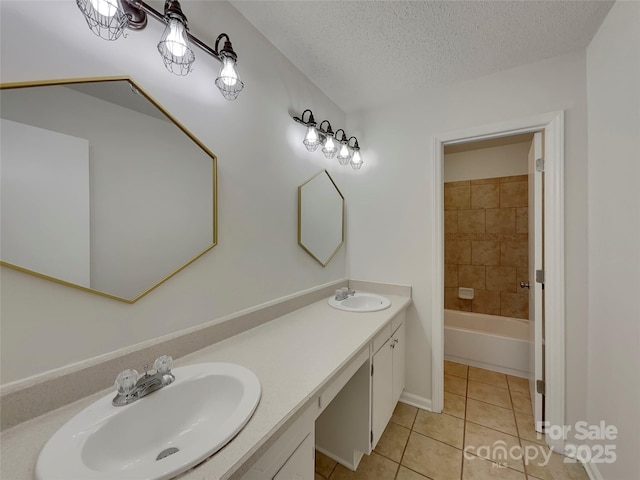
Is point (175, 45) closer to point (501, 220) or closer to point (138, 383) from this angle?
point (138, 383)

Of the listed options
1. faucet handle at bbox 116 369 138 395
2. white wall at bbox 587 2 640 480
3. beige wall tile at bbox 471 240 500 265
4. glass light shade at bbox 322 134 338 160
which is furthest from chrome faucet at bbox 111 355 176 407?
beige wall tile at bbox 471 240 500 265

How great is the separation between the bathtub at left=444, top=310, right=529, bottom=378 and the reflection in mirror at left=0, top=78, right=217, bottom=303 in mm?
2646

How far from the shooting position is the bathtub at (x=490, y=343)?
7.57 ft

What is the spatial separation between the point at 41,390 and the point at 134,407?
0.25 meters

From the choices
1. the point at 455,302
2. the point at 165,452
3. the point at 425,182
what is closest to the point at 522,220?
the point at 455,302

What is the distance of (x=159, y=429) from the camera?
74 centimetres

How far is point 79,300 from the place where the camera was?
2.50ft

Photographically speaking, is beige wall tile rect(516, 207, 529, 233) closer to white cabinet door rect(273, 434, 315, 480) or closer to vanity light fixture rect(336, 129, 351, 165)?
vanity light fixture rect(336, 129, 351, 165)

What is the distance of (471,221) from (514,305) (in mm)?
1038

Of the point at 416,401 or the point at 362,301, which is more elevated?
the point at 362,301

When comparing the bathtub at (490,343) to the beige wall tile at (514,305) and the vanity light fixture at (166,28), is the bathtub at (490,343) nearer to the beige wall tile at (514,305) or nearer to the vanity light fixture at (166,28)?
the beige wall tile at (514,305)

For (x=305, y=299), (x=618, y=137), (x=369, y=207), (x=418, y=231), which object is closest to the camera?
(x=618, y=137)

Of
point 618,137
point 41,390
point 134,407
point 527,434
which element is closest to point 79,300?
point 41,390

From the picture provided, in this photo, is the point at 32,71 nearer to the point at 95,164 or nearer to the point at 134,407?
the point at 95,164
